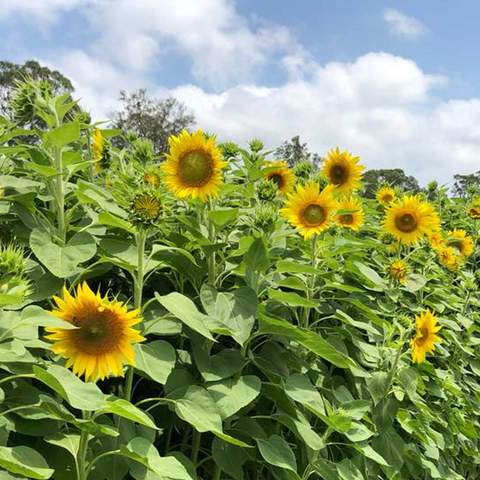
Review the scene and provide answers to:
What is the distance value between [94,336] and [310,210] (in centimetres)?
142

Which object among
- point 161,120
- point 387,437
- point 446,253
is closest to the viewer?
point 387,437

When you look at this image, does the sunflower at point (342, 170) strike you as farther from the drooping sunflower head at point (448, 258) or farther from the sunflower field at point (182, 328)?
the drooping sunflower head at point (448, 258)

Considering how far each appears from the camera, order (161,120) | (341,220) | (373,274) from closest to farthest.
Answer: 1. (373,274)
2. (341,220)
3. (161,120)

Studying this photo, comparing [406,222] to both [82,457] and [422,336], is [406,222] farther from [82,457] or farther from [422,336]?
[82,457]

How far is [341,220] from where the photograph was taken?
123 inches

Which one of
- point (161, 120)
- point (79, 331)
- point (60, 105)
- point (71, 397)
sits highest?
point (161, 120)

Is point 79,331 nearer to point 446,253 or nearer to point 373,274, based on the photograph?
point 373,274

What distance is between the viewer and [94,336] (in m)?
1.36

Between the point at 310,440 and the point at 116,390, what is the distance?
2.17 feet

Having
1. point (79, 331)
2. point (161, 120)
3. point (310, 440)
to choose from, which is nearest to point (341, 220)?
point (310, 440)

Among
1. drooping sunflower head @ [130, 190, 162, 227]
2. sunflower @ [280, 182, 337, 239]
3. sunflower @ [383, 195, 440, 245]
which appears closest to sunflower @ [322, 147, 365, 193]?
sunflower @ [383, 195, 440, 245]

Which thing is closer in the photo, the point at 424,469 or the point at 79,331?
the point at 79,331

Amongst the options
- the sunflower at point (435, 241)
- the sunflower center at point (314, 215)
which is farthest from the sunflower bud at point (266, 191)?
the sunflower at point (435, 241)

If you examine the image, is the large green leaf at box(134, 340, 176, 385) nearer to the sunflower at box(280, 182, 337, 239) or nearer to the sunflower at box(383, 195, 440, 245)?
the sunflower at box(280, 182, 337, 239)
